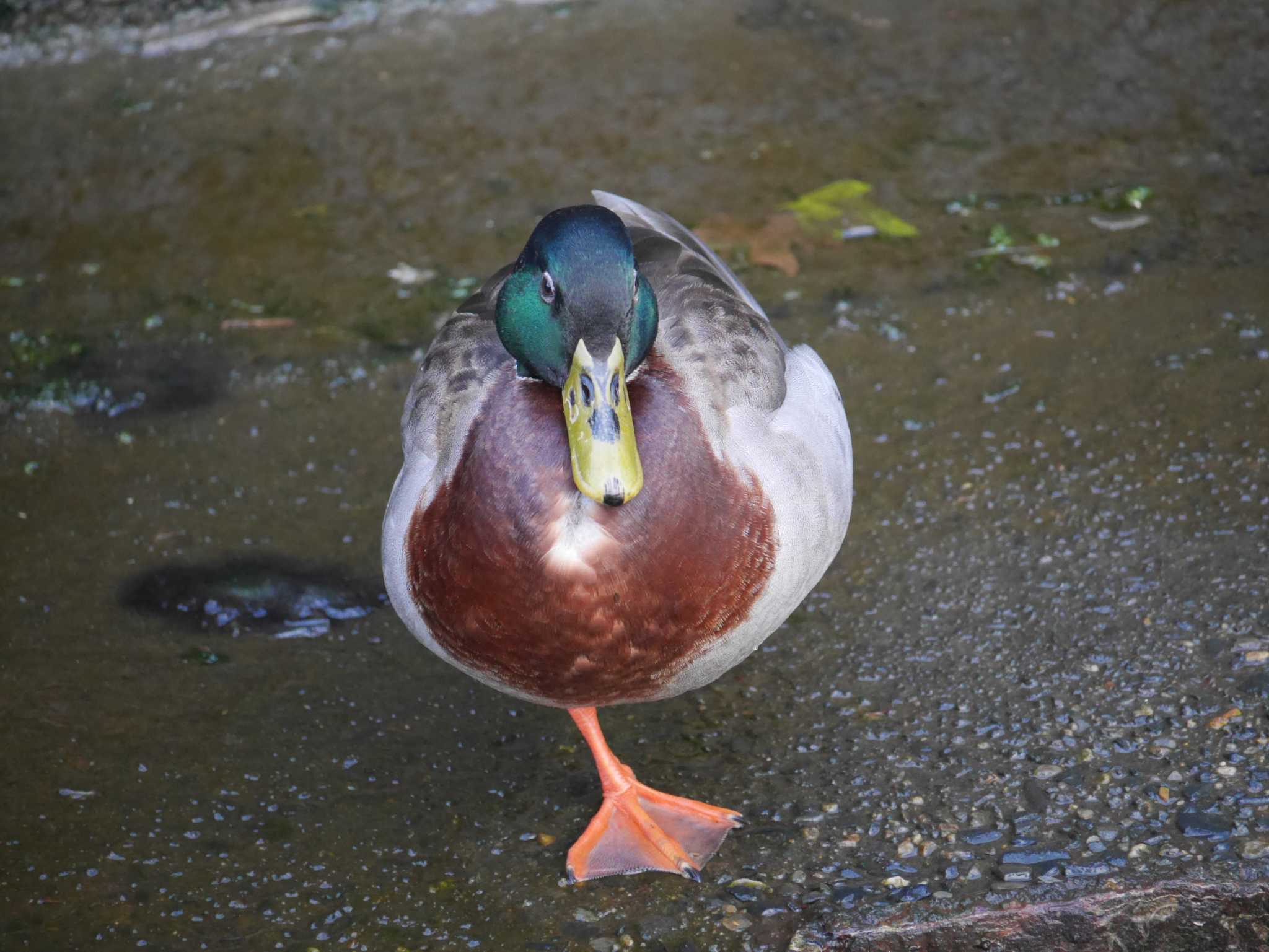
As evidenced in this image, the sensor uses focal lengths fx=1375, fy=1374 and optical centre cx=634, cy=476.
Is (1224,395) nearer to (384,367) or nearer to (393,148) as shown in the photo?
(384,367)

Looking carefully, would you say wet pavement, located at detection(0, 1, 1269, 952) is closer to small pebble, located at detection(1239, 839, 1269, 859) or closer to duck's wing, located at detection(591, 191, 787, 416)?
small pebble, located at detection(1239, 839, 1269, 859)

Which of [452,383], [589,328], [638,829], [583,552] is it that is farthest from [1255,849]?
[452,383]

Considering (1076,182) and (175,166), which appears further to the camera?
(175,166)

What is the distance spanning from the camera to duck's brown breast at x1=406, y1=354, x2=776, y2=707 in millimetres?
2146

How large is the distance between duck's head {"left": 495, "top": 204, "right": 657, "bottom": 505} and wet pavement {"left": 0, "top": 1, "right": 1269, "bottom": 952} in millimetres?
878

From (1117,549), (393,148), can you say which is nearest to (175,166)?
(393,148)

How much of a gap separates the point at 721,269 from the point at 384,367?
1.20 meters

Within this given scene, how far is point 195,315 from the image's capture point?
4184mm

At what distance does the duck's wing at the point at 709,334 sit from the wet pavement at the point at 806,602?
28.4 inches

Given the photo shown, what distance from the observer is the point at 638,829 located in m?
2.54

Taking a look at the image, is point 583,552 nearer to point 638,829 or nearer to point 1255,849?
point 638,829

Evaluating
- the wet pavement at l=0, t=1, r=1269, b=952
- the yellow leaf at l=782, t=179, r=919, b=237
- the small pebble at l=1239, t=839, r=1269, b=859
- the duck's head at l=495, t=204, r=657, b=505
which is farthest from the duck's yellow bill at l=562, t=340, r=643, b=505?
the yellow leaf at l=782, t=179, r=919, b=237

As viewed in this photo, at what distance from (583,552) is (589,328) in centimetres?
35

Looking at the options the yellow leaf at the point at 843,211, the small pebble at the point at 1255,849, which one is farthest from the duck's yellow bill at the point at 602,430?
the yellow leaf at the point at 843,211
